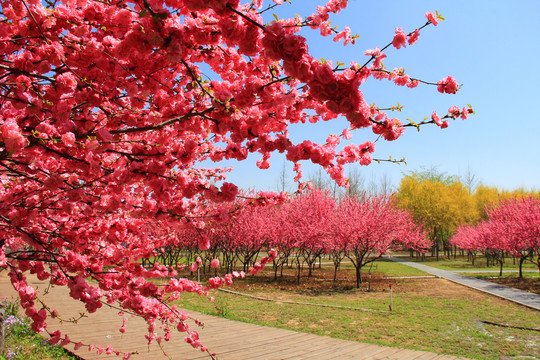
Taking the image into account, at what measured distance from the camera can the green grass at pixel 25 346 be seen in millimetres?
5198

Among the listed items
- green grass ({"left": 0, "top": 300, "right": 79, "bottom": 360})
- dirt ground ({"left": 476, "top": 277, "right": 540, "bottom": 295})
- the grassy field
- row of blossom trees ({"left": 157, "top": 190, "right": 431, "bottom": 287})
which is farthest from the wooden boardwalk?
dirt ground ({"left": 476, "top": 277, "right": 540, "bottom": 295})

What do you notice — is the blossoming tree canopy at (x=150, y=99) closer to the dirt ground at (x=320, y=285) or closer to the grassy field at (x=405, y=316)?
the grassy field at (x=405, y=316)

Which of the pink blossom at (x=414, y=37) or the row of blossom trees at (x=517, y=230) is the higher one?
the pink blossom at (x=414, y=37)

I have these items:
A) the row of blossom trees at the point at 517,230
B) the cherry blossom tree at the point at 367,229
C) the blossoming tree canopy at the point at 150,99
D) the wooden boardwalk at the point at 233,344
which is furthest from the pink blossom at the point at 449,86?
the row of blossom trees at the point at 517,230

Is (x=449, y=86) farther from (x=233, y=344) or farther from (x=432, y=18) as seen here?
(x=233, y=344)

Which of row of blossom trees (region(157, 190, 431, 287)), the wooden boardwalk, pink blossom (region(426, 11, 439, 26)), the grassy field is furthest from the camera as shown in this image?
row of blossom trees (region(157, 190, 431, 287))

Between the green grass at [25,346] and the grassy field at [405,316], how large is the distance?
12.4ft

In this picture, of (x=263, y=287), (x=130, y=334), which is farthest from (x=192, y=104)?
(x=263, y=287)

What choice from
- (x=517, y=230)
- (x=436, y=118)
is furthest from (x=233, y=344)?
(x=517, y=230)

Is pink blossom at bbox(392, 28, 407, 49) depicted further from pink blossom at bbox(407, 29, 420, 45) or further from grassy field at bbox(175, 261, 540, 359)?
grassy field at bbox(175, 261, 540, 359)

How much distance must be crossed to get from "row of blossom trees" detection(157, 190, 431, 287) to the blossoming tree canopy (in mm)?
11710

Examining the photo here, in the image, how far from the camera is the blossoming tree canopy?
1768mm

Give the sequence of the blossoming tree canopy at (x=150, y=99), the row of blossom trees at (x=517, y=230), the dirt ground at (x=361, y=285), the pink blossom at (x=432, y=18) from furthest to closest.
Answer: the row of blossom trees at (x=517, y=230) < the dirt ground at (x=361, y=285) < the pink blossom at (x=432, y=18) < the blossoming tree canopy at (x=150, y=99)

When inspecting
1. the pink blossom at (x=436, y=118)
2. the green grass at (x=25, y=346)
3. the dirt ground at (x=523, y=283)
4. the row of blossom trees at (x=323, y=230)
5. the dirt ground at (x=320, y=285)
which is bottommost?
the dirt ground at (x=320, y=285)
